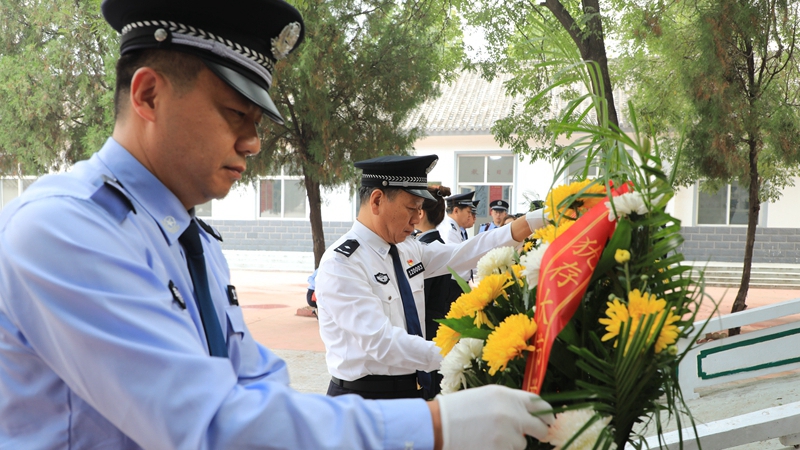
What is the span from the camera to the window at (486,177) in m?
17.9

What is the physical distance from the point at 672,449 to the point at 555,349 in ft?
6.94

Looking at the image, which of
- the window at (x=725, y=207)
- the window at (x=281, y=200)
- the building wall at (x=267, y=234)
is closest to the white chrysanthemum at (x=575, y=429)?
the window at (x=725, y=207)

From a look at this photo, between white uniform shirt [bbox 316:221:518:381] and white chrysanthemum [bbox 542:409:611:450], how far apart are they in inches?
50.3

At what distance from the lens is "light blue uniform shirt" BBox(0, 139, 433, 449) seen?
0.92 m

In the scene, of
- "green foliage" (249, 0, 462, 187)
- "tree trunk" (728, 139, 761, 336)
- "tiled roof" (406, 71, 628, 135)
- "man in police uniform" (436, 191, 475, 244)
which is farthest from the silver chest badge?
"tiled roof" (406, 71, 628, 135)

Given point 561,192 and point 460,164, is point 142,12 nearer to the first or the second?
point 561,192

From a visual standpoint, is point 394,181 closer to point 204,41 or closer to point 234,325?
point 234,325

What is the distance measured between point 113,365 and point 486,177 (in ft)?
57.1

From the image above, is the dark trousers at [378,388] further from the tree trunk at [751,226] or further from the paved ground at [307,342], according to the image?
the tree trunk at [751,226]

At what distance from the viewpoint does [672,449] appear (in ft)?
10.1

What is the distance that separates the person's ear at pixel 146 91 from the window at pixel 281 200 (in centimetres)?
1806

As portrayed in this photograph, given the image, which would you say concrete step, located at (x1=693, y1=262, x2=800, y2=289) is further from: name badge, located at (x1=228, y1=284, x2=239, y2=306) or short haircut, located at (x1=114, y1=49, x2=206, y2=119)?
short haircut, located at (x1=114, y1=49, x2=206, y2=119)

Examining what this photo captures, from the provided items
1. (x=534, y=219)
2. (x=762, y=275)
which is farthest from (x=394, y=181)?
(x=762, y=275)

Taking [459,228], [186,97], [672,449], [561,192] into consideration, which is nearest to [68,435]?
[186,97]
